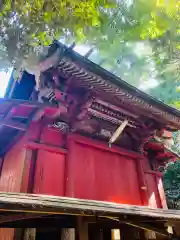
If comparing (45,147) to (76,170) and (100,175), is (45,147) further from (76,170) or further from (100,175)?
(100,175)

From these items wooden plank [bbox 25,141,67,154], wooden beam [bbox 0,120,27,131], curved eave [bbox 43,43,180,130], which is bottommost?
wooden plank [bbox 25,141,67,154]

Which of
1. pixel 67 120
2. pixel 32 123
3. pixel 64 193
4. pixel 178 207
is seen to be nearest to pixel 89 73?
pixel 67 120

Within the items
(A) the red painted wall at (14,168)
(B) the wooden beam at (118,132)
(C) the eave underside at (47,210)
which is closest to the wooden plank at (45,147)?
(A) the red painted wall at (14,168)

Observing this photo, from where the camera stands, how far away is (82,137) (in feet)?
18.1

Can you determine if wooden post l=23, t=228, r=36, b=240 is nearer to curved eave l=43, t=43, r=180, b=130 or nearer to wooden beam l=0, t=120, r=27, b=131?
wooden beam l=0, t=120, r=27, b=131

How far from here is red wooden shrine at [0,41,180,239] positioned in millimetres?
4539

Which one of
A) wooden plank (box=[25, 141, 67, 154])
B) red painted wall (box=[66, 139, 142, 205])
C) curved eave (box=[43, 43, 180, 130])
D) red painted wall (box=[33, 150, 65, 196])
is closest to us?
curved eave (box=[43, 43, 180, 130])

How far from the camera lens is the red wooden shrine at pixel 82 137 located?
14.9 ft

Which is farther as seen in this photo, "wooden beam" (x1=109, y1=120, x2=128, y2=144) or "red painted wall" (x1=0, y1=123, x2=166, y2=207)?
"wooden beam" (x1=109, y1=120, x2=128, y2=144)

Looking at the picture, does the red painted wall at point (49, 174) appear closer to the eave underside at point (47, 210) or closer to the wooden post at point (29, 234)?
the wooden post at point (29, 234)

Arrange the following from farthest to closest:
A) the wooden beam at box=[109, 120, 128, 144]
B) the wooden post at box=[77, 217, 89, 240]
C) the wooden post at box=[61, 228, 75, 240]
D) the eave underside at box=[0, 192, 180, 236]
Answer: the wooden beam at box=[109, 120, 128, 144], the wooden post at box=[61, 228, 75, 240], the wooden post at box=[77, 217, 89, 240], the eave underside at box=[0, 192, 180, 236]

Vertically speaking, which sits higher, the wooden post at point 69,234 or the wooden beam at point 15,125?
the wooden beam at point 15,125

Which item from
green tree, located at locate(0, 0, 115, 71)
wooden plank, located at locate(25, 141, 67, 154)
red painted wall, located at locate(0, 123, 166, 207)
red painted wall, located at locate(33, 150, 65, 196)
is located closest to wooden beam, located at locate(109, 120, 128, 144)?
red painted wall, located at locate(0, 123, 166, 207)

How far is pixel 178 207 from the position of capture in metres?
11.8
